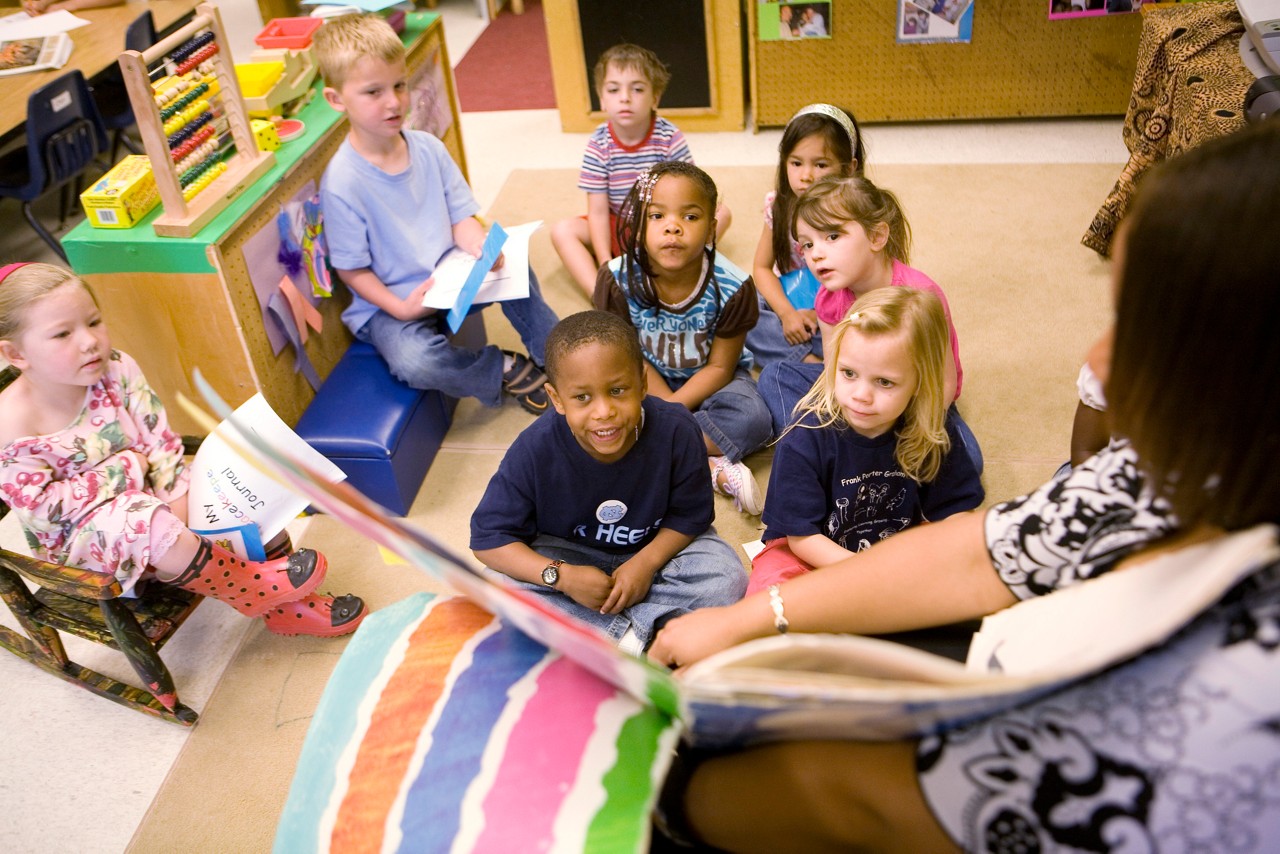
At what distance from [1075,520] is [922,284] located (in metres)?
1.26

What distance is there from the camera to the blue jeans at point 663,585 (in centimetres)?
172

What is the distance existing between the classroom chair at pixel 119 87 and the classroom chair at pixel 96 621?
1.98 meters

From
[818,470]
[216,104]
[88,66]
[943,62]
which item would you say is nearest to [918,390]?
[818,470]

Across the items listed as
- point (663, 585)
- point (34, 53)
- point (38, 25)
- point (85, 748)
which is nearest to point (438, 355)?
point (663, 585)

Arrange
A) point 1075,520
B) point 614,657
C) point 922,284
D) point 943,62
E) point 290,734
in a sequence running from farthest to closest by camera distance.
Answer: point 943,62 → point 922,284 → point 290,734 → point 1075,520 → point 614,657

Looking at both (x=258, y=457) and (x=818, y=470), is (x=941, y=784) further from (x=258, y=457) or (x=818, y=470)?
(x=818, y=470)

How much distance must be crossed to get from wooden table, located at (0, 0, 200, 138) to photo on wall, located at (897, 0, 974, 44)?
2526 mm

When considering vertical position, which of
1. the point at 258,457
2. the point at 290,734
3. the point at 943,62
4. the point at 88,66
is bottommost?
the point at 290,734

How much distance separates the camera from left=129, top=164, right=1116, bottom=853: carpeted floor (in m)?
1.75

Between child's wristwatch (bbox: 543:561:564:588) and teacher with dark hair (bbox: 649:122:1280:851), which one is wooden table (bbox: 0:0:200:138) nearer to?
child's wristwatch (bbox: 543:561:564:588)

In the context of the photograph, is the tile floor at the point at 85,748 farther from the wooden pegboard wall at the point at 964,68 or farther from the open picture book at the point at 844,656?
the wooden pegboard wall at the point at 964,68

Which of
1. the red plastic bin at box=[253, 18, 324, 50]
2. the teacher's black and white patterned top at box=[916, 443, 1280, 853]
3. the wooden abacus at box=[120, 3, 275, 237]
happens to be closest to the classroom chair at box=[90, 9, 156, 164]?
the red plastic bin at box=[253, 18, 324, 50]

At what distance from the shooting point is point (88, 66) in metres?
3.23

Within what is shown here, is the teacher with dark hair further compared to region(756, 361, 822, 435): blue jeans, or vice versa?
region(756, 361, 822, 435): blue jeans
